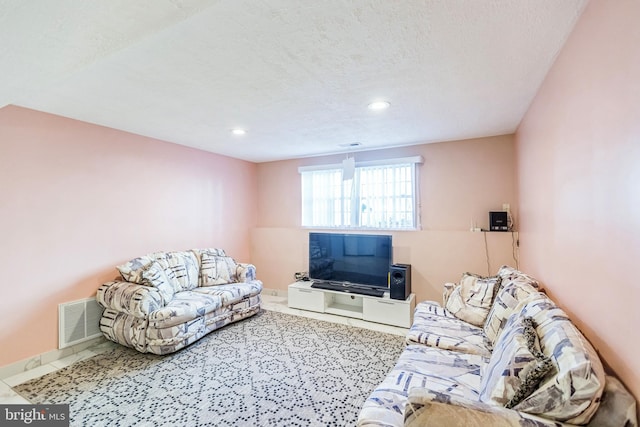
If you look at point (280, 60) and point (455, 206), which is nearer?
point (280, 60)

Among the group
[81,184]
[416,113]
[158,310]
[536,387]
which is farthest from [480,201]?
[81,184]

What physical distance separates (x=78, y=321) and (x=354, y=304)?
3.31 metres

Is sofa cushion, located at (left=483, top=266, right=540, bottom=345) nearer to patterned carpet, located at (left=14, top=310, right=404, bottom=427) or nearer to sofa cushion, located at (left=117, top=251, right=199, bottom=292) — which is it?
patterned carpet, located at (left=14, top=310, right=404, bottom=427)

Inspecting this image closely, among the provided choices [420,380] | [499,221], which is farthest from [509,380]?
[499,221]

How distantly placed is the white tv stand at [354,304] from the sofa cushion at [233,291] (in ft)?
2.19

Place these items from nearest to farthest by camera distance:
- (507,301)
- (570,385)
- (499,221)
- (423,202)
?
(570,385)
(507,301)
(499,221)
(423,202)

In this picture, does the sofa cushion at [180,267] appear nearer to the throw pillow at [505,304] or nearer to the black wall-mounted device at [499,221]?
the throw pillow at [505,304]

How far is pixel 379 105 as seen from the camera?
8.59ft

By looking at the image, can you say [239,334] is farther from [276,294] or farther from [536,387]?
[536,387]

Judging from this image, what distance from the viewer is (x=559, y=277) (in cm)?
187

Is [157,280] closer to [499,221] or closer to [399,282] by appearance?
[399,282]

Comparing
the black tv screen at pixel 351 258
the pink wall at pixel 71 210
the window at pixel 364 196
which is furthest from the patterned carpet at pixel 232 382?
the window at pixel 364 196

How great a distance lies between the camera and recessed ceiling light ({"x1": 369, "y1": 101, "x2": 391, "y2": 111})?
2.55m

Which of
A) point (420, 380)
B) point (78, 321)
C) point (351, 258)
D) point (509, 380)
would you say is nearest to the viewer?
point (509, 380)
